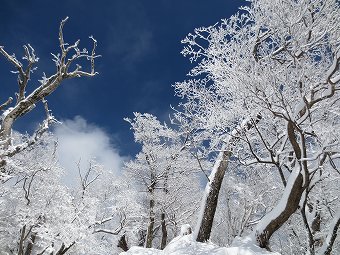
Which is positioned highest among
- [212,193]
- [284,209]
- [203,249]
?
[212,193]

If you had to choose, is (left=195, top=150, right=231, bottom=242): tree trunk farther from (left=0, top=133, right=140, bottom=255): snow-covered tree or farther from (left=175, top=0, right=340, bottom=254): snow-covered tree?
(left=0, top=133, right=140, bottom=255): snow-covered tree

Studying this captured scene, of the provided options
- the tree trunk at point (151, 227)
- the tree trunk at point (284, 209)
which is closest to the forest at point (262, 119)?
the tree trunk at point (284, 209)

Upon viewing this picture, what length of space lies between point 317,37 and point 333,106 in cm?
156

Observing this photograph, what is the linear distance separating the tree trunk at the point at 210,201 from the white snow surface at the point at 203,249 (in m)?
0.34

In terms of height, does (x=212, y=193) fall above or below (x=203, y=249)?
above

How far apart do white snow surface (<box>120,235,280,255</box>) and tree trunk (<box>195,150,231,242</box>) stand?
0.34 m

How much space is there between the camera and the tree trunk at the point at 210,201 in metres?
7.91

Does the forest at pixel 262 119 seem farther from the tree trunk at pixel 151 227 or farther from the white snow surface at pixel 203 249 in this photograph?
the tree trunk at pixel 151 227

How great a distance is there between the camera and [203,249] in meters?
7.09

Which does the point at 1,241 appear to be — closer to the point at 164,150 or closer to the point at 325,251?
the point at 164,150

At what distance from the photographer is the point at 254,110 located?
6660mm

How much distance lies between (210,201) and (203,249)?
4.91ft

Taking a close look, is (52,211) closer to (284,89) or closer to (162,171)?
(162,171)

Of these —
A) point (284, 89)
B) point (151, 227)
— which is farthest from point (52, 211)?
point (284, 89)
